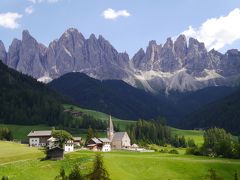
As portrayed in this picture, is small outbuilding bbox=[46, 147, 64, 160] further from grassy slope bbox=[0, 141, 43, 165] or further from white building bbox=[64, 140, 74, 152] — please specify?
white building bbox=[64, 140, 74, 152]

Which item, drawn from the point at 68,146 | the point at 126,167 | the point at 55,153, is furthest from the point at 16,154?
the point at 126,167

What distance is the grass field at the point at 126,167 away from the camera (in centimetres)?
12206

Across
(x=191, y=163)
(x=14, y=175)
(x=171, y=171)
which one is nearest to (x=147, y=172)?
(x=171, y=171)

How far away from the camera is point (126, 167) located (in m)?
132

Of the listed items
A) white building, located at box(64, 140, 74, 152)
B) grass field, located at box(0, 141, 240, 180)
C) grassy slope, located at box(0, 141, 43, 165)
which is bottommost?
grass field, located at box(0, 141, 240, 180)

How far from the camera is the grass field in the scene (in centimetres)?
12206

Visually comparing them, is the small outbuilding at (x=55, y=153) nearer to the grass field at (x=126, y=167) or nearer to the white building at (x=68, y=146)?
the grass field at (x=126, y=167)

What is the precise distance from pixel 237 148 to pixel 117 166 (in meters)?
56.7

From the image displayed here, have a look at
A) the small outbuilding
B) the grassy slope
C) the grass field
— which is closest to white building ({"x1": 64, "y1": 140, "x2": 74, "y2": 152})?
the grassy slope

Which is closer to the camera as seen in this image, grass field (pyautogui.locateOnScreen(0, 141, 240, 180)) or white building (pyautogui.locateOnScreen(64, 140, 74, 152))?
grass field (pyautogui.locateOnScreen(0, 141, 240, 180))

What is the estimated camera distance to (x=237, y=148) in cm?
16788

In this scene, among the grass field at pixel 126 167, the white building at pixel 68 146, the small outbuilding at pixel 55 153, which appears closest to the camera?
the grass field at pixel 126 167

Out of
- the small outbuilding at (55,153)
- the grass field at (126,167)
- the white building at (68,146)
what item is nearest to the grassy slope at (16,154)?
the grass field at (126,167)

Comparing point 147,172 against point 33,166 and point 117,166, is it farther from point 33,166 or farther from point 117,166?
point 33,166
